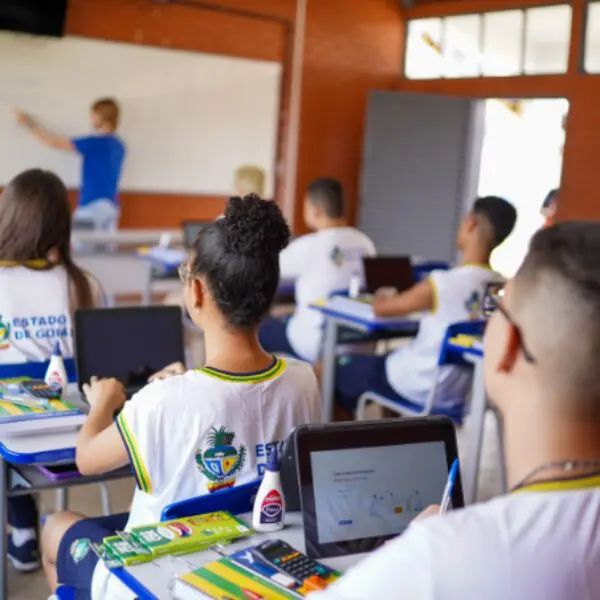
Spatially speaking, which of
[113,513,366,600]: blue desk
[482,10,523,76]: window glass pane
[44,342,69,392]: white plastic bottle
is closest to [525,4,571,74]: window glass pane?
[482,10,523,76]: window glass pane

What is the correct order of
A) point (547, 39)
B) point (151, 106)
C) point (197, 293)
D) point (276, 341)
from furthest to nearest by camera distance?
point (547, 39), point (151, 106), point (276, 341), point (197, 293)

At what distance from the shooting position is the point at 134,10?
23.7 ft

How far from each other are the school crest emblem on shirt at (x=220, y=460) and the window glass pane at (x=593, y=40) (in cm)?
640

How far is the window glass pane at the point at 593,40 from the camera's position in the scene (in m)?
7.30

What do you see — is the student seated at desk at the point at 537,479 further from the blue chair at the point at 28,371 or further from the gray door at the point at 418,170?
the gray door at the point at 418,170

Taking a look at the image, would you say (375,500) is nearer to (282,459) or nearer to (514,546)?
(282,459)

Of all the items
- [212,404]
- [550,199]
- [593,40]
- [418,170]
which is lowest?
[212,404]

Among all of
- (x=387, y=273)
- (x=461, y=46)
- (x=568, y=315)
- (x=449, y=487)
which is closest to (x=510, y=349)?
(x=568, y=315)

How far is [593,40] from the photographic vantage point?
7348 mm

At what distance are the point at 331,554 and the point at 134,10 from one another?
6498 millimetres

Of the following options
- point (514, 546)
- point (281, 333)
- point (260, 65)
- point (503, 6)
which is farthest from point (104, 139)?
point (514, 546)

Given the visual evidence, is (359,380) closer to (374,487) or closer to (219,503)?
(219,503)

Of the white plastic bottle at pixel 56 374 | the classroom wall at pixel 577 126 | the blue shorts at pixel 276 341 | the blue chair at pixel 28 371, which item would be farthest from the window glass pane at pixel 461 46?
the white plastic bottle at pixel 56 374

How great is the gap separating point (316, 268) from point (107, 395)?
2770 mm
